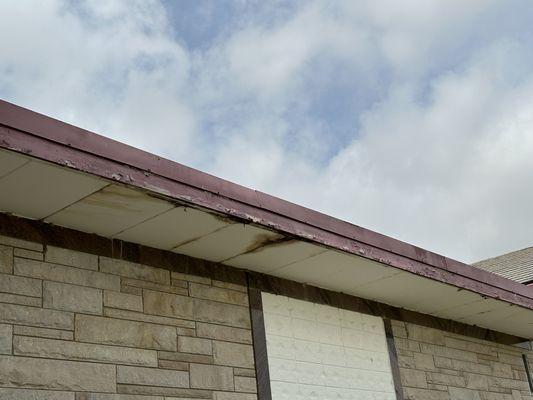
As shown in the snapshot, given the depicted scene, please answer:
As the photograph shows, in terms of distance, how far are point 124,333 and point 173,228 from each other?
742 millimetres

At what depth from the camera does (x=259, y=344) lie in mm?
5957

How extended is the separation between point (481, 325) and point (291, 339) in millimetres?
3020

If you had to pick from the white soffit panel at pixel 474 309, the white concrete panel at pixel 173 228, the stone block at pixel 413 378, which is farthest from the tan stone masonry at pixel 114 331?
the white soffit panel at pixel 474 309

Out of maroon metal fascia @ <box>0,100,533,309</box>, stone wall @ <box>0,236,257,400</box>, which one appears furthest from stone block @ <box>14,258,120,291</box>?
maroon metal fascia @ <box>0,100,533,309</box>

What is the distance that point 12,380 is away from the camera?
4426 mm

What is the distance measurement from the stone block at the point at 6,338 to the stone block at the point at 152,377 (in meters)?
0.74

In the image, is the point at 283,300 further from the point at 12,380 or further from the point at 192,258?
the point at 12,380

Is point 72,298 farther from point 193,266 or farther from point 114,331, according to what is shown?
point 193,266

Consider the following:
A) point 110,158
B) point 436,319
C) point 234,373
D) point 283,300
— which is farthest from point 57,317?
point 436,319

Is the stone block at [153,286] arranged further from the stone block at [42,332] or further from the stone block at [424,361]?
the stone block at [424,361]

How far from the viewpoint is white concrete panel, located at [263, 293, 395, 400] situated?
20.1 feet

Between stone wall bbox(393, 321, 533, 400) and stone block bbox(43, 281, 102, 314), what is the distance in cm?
330

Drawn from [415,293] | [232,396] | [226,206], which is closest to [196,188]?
[226,206]

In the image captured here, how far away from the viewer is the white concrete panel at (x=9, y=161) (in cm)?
410
